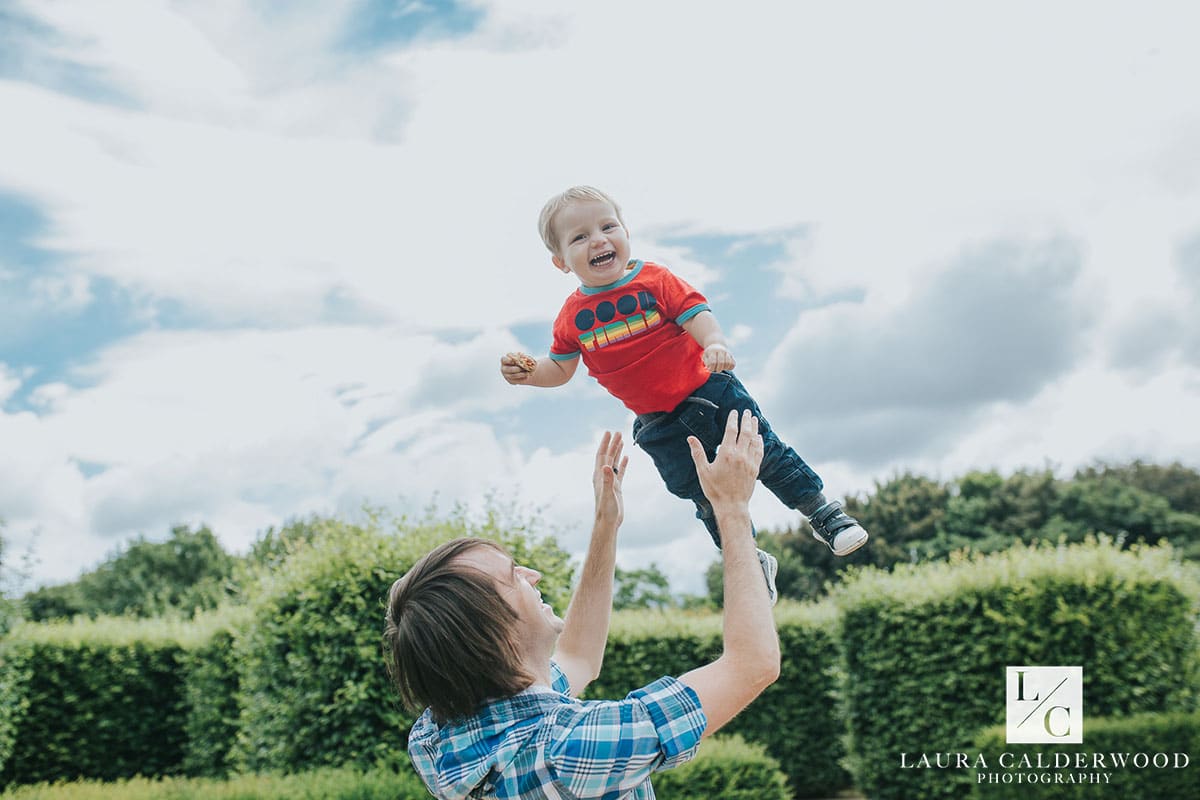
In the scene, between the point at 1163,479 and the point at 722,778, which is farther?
the point at 1163,479

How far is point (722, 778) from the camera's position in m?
7.30

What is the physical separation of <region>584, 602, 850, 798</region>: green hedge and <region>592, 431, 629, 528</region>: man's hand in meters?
8.50

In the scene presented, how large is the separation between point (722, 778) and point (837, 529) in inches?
208

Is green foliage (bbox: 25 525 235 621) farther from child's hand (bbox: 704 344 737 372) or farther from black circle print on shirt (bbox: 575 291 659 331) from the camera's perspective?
child's hand (bbox: 704 344 737 372)

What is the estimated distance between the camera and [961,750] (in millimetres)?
9438

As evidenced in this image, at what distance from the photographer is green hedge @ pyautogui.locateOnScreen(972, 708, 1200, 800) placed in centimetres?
820

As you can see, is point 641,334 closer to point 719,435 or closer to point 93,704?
point 719,435

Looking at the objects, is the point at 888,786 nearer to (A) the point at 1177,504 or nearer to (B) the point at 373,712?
(B) the point at 373,712

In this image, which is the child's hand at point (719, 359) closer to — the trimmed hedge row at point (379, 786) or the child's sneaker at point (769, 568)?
the child's sneaker at point (769, 568)

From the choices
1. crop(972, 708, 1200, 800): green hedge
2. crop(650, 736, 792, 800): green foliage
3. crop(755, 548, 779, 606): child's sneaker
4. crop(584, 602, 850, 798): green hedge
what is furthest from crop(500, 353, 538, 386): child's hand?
crop(584, 602, 850, 798): green hedge

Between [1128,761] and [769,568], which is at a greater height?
[769,568]

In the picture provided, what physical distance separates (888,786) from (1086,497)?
1311 cm

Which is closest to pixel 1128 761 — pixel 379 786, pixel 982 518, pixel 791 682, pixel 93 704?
pixel 791 682

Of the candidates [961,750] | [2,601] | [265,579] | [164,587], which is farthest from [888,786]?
[164,587]
